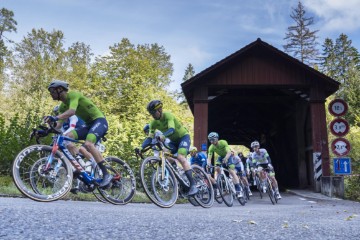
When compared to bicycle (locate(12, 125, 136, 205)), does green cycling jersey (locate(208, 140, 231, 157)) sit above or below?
above

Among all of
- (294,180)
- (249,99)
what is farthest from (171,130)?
(294,180)

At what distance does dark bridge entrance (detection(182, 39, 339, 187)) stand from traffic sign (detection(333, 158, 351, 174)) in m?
5.23

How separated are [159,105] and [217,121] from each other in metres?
21.7

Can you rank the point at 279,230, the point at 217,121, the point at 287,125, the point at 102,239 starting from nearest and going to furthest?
the point at 102,239 → the point at 279,230 → the point at 287,125 → the point at 217,121

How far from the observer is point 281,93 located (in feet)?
71.9

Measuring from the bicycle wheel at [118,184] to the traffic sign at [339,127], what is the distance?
7.18 metres

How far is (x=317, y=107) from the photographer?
1734cm

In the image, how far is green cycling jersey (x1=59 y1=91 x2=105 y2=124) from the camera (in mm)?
6418

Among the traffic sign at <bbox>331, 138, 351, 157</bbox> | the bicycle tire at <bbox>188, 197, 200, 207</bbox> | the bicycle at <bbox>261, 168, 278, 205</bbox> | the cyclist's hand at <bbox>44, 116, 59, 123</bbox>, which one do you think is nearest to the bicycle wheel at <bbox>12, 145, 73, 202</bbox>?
the cyclist's hand at <bbox>44, 116, 59, 123</bbox>

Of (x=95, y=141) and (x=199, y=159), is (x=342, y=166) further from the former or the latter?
(x=95, y=141)

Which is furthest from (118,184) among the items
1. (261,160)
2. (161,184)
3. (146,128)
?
(261,160)

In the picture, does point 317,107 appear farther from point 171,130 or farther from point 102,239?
point 102,239

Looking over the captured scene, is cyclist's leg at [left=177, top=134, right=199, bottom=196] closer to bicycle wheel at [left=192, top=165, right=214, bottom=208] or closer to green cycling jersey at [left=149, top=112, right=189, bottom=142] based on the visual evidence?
green cycling jersey at [left=149, top=112, right=189, bottom=142]

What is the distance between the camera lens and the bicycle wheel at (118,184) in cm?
710
